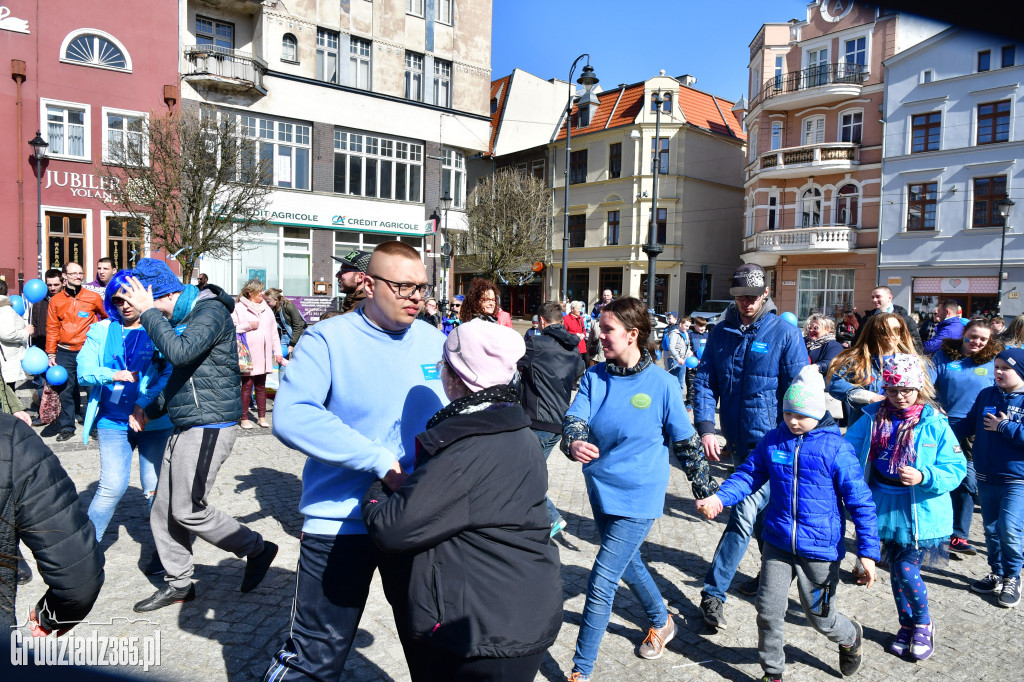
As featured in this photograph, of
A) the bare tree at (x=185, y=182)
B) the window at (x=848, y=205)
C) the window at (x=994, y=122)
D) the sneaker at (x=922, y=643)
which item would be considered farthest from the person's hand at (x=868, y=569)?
the window at (x=848, y=205)

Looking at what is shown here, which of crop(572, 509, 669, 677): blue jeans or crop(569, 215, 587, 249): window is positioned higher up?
crop(569, 215, 587, 249): window

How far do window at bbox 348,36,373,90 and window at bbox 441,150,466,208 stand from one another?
4890 mm

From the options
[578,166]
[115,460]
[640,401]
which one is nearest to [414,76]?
[578,166]

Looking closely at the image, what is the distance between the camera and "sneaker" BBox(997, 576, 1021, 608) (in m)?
4.44

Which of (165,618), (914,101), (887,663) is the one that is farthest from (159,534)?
(914,101)

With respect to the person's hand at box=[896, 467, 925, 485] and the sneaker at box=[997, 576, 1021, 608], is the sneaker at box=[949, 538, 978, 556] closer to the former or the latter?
the sneaker at box=[997, 576, 1021, 608]

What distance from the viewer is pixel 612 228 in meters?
40.8

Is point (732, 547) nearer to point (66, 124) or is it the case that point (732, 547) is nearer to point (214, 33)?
point (66, 124)

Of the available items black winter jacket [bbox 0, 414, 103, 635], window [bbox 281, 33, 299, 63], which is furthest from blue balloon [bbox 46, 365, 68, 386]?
window [bbox 281, 33, 299, 63]

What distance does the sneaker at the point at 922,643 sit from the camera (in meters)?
3.70

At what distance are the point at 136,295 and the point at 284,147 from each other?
86.1 feet

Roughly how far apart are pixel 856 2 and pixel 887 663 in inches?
152

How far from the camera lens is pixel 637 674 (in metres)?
3.52

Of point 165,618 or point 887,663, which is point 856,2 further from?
point 165,618
